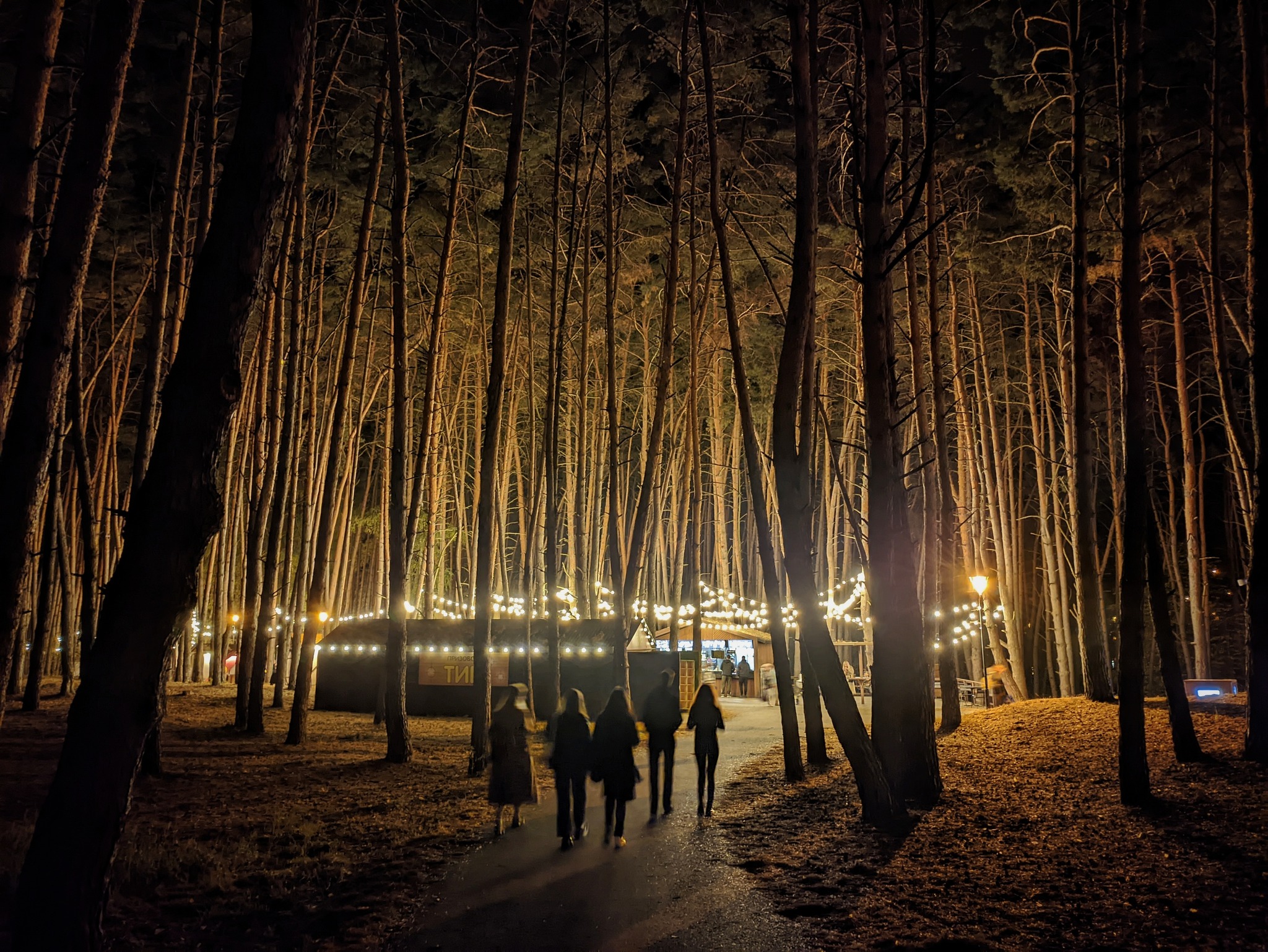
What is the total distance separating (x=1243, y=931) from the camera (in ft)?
13.5

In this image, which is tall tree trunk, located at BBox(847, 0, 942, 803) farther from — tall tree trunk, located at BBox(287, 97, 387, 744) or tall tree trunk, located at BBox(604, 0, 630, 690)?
tall tree trunk, located at BBox(287, 97, 387, 744)

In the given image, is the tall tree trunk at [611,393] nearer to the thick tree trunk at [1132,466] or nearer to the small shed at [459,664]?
the small shed at [459,664]

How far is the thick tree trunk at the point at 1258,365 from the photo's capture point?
7520 mm

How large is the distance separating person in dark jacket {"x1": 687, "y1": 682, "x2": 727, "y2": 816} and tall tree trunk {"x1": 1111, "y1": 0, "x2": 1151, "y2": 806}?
11.7ft

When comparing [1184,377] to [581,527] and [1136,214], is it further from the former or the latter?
[581,527]

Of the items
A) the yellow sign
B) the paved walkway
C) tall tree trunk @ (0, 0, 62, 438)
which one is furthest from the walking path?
the yellow sign

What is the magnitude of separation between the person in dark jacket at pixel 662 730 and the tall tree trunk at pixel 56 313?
5.39 metres

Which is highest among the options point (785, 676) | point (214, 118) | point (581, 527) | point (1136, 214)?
point (214, 118)

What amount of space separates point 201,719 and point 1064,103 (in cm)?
1838

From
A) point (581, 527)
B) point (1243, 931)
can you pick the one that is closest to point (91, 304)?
point (581, 527)

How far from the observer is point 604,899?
5.12m

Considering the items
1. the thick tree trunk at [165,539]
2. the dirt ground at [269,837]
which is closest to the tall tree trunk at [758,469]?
the dirt ground at [269,837]

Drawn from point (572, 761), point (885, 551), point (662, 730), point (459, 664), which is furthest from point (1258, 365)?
point (459, 664)

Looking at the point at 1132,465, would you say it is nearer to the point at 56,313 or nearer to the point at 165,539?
the point at 165,539
